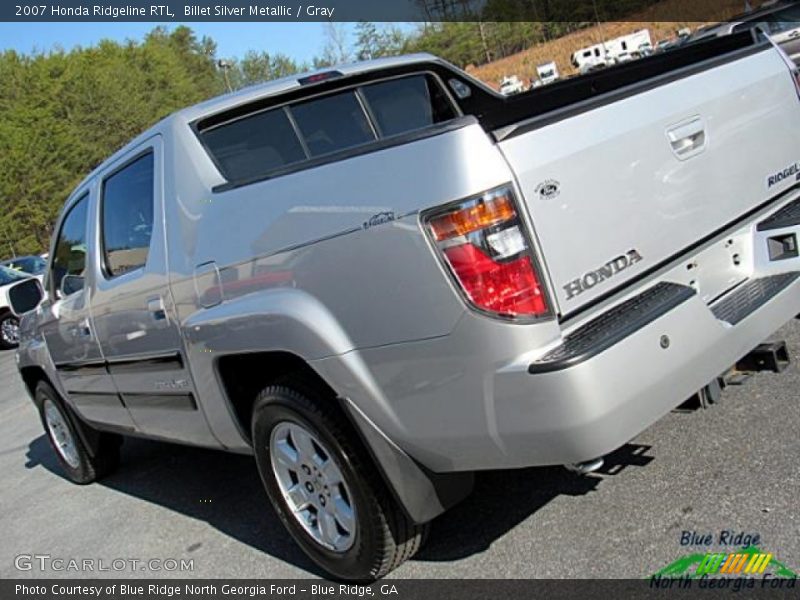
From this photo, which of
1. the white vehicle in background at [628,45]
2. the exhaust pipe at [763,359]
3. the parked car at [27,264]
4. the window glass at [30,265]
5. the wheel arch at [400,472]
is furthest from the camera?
the white vehicle in background at [628,45]

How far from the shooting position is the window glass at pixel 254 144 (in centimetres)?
362

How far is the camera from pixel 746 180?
10.4ft

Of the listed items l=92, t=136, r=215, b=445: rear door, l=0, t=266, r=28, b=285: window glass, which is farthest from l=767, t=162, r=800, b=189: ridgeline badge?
l=0, t=266, r=28, b=285: window glass

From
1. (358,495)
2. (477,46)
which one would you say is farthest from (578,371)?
(477,46)

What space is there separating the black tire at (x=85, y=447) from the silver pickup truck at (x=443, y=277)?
5.69 feet

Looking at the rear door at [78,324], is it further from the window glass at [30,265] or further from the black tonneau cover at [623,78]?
the window glass at [30,265]

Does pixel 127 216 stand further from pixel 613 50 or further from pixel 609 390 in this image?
pixel 613 50

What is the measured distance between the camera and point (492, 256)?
98.2 inches

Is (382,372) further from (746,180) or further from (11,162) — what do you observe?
(11,162)

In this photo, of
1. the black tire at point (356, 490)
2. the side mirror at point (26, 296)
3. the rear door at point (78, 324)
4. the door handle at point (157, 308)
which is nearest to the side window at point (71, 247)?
the rear door at point (78, 324)

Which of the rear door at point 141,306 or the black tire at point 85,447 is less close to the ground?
the rear door at point 141,306

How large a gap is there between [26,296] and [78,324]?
1.06m

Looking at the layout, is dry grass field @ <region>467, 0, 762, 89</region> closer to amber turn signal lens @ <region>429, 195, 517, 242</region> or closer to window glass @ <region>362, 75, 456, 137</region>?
window glass @ <region>362, 75, 456, 137</region>

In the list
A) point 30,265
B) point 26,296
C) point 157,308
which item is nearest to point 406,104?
point 157,308
